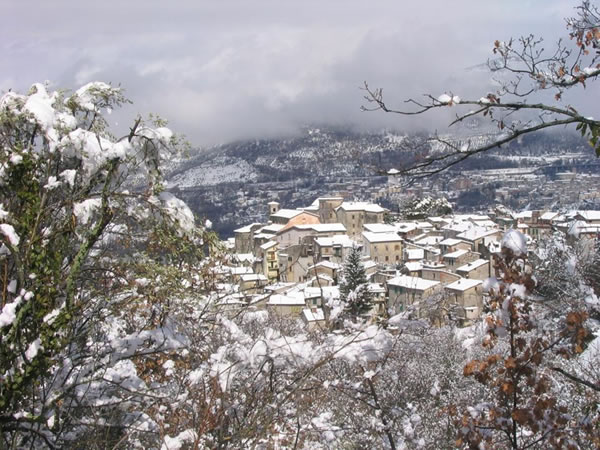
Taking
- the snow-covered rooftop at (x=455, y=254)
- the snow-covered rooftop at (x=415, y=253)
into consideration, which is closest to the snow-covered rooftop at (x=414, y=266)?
the snow-covered rooftop at (x=415, y=253)

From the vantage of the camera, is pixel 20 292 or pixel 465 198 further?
pixel 465 198

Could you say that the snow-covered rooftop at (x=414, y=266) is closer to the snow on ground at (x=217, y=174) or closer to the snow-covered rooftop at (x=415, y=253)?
the snow-covered rooftop at (x=415, y=253)

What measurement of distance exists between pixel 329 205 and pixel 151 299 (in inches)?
2280

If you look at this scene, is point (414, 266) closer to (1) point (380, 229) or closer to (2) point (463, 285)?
(2) point (463, 285)

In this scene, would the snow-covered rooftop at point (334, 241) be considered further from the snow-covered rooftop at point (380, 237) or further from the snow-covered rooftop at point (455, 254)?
the snow-covered rooftop at point (455, 254)

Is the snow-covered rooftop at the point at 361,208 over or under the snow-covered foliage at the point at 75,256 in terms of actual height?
under

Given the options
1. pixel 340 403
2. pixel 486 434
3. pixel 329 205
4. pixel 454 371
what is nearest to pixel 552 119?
pixel 486 434

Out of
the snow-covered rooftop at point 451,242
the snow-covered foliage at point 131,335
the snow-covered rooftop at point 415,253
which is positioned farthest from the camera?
the snow-covered rooftop at point 415,253

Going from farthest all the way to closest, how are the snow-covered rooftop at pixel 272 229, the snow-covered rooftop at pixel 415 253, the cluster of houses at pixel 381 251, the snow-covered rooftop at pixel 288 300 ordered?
1. the snow-covered rooftop at pixel 272 229
2. the snow-covered rooftop at pixel 415 253
3. the cluster of houses at pixel 381 251
4. the snow-covered rooftop at pixel 288 300

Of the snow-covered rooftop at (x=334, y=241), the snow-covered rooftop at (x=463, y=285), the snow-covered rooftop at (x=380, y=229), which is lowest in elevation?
the snow-covered rooftop at (x=380, y=229)

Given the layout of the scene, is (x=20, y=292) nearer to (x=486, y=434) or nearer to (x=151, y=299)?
(x=151, y=299)

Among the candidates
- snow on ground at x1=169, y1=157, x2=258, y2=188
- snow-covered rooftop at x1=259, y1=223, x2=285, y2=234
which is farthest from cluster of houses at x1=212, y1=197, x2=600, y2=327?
snow on ground at x1=169, y1=157, x2=258, y2=188

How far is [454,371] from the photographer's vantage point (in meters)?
11.3

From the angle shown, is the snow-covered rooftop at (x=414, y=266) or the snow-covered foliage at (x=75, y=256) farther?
the snow-covered rooftop at (x=414, y=266)
